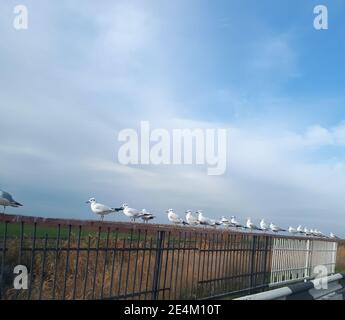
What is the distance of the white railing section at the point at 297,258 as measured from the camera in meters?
13.3

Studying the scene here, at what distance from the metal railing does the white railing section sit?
135 centimetres

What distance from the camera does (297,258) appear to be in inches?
592

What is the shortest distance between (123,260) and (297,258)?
8.23 meters

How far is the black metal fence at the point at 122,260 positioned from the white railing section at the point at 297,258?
1474 millimetres

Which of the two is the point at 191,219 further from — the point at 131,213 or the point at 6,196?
the point at 6,196

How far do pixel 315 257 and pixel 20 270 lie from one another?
11985 mm

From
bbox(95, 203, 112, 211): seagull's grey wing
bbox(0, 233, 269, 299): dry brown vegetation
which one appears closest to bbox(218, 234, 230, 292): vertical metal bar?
bbox(0, 233, 269, 299): dry brown vegetation

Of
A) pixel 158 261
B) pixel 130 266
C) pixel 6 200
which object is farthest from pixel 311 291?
pixel 6 200

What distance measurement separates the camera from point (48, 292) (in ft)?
27.6

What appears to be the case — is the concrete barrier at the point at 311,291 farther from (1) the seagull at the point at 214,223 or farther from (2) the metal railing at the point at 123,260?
(1) the seagull at the point at 214,223

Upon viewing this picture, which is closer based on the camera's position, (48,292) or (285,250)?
(48,292)
